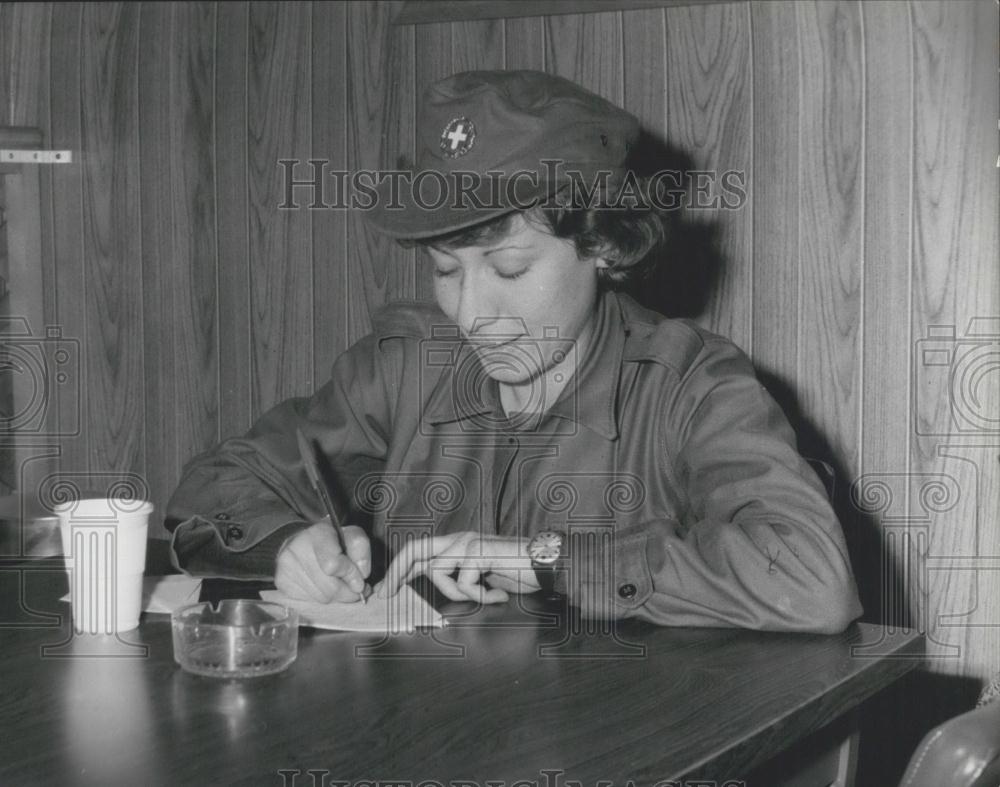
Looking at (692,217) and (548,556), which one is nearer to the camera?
(548,556)

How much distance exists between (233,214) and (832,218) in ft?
4.70

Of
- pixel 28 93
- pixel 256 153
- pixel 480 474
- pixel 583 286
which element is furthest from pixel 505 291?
pixel 28 93

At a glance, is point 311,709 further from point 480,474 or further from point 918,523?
point 918,523

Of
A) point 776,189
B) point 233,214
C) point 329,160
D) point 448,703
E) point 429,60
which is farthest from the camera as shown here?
point 233,214

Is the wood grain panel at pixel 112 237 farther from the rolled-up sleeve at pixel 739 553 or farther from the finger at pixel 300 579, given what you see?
the rolled-up sleeve at pixel 739 553

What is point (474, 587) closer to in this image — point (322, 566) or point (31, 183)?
point (322, 566)

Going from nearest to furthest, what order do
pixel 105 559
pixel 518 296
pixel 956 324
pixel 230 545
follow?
pixel 105 559
pixel 230 545
pixel 518 296
pixel 956 324

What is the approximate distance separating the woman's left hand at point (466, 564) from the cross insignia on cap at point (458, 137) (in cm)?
61

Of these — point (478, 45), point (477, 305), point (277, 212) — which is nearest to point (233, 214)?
point (277, 212)

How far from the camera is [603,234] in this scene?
2.04m

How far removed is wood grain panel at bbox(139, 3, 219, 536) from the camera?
3.06 metres

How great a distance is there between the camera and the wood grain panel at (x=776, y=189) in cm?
242

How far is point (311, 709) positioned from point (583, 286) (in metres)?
0.99

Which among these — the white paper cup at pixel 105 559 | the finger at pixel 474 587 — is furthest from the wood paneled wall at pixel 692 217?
the white paper cup at pixel 105 559
